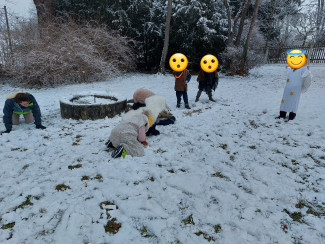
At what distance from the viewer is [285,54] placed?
20734mm

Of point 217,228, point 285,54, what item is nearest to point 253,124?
point 217,228

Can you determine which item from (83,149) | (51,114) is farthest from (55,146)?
(51,114)

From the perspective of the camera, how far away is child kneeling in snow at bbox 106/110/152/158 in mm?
3337

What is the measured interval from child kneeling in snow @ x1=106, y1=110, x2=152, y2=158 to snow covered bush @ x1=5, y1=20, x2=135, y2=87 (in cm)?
762

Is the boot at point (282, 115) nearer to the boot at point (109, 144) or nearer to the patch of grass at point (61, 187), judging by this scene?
the boot at point (109, 144)

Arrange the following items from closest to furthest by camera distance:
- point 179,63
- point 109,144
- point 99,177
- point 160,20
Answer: point 99,177 < point 109,144 < point 179,63 < point 160,20

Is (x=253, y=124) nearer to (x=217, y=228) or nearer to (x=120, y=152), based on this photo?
(x=120, y=152)

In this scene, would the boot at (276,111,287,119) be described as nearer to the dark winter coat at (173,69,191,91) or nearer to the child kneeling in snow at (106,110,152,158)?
the dark winter coat at (173,69,191,91)

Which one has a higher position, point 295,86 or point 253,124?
point 295,86

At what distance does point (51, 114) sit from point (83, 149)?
297 cm

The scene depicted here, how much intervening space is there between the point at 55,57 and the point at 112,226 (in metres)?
9.49

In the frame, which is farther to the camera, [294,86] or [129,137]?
[294,86]

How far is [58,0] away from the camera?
13969mm

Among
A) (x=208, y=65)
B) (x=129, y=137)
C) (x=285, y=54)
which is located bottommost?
(x=129, y=137)
